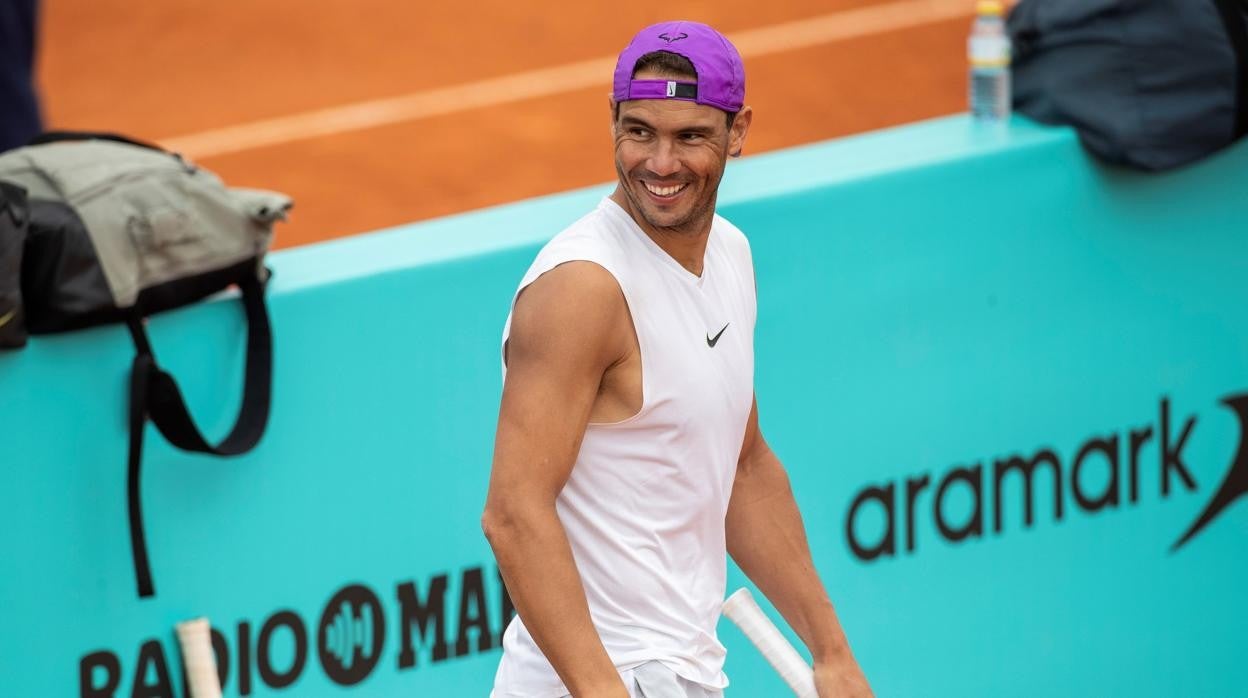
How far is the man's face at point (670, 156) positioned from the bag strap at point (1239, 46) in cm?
223

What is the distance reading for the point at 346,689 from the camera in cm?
400

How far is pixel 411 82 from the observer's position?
1046 centimetres

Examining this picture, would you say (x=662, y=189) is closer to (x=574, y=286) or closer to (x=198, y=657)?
(x=574, y=286)

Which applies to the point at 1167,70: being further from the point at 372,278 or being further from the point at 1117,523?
the point at 372,278

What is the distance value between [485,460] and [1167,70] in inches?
76.9

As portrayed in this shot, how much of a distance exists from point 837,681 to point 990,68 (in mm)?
2144

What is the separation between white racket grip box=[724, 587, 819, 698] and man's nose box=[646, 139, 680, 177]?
0.80 meters

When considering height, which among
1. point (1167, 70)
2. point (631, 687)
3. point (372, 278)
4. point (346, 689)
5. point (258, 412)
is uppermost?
point (1167, 70)

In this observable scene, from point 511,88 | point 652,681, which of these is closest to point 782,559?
point 652,681

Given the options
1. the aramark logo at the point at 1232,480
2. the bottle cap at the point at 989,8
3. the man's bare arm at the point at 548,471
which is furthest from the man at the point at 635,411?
the aramark logo at the point at 1232,480

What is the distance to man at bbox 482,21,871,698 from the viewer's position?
2820mm

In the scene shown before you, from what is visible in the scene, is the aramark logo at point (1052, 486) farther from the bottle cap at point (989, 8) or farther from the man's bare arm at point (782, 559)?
the man's bare arm at point (782, 559)

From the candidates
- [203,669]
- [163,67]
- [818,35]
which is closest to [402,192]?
[163,67]

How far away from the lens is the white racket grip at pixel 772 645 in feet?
10.8
